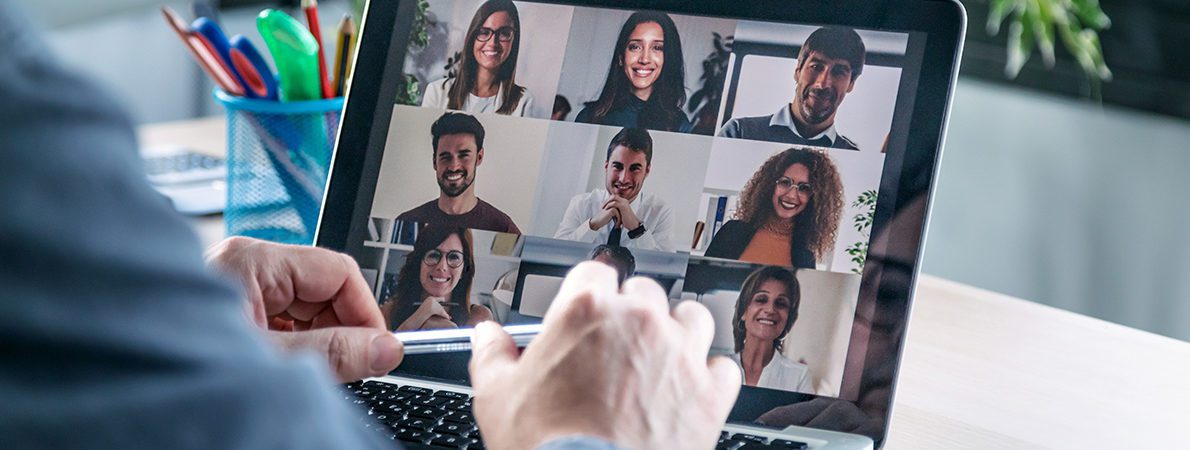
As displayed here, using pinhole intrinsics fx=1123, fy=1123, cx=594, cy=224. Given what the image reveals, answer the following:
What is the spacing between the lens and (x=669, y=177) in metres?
0.68

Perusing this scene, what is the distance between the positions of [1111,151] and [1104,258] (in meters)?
0.17

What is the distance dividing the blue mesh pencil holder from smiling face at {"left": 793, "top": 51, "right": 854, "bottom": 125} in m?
0.40

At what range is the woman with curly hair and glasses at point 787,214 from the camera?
25.4 inches

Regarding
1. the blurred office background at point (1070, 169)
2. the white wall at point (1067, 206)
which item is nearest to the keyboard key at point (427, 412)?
the blurred office background at point (1070, 169)

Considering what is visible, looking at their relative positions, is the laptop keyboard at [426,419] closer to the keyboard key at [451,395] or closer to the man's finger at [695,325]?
the keyboard key at [451,395]

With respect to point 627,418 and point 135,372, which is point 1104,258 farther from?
point 135,372

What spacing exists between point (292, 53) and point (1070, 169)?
136 centimetres

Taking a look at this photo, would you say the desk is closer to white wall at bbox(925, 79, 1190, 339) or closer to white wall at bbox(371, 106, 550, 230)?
white wall at bbox(371, 106, 550, 230)

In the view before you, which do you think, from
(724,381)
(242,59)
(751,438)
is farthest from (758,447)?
(242,59)

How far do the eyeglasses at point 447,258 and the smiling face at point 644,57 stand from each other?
151mm

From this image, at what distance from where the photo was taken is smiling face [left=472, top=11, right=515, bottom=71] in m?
0.73

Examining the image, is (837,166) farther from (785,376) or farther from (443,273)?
(443,273)

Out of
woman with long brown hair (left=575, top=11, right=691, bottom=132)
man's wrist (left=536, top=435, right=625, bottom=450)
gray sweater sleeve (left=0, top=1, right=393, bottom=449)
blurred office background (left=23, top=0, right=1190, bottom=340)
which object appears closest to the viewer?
gray sweater sleeve (left=0, top=1, right=393, bottom=449)

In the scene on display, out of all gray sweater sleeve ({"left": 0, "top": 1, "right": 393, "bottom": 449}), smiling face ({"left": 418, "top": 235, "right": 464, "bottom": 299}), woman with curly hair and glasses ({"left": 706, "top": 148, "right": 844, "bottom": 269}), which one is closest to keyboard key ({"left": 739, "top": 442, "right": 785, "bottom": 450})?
woman with curly hair and glasses ({"left": 706, "top": 148, "right": 844, "bottom": 269})
